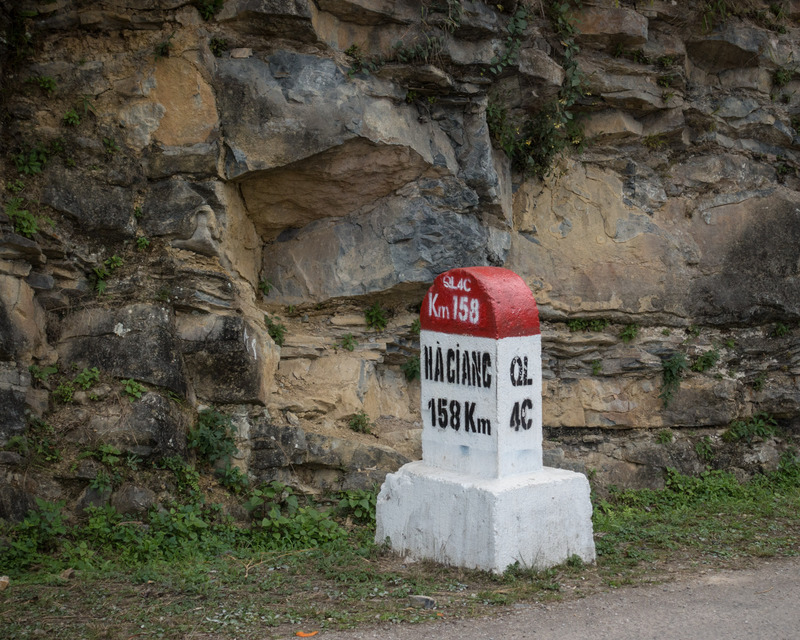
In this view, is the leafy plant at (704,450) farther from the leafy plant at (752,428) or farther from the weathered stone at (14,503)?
the weathered stone at (14,503)

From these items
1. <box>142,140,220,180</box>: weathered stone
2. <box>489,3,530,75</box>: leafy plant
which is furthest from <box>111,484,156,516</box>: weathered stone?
<box>489,3,530,75</box>: leafy plant

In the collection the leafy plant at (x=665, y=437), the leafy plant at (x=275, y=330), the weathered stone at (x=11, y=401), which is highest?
the leafy plant at (x=275, y=330)

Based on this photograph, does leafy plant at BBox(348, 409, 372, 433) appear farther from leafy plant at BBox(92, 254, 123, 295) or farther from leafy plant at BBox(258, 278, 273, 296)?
leafy plant at BBox(92, 254, 123, 295)

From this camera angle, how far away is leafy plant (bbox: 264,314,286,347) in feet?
→ 27.0

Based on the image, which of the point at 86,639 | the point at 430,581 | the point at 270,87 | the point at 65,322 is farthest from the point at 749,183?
the point at 86,639

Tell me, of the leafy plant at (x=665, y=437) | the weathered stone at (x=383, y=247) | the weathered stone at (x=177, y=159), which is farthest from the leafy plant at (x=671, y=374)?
the weathered stone at (x=177, y=159)

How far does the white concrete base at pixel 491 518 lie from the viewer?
5.30 m

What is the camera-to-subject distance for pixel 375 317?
339 inches

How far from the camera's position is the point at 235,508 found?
7.21 metres

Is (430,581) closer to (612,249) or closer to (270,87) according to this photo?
(270,87)

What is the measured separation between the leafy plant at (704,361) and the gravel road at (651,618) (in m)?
4.48

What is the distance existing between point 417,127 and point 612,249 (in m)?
2.87

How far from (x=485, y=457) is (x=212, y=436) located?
9.31ft

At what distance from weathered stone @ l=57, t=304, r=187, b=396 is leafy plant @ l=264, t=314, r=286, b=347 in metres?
1.12
